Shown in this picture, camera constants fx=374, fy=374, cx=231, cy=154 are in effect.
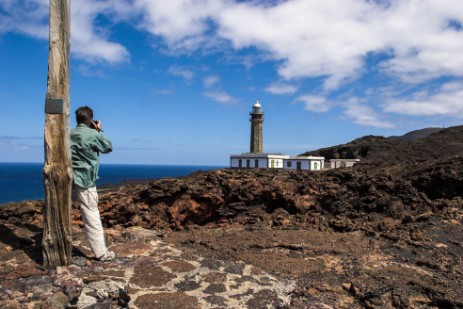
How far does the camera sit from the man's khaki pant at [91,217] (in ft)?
18.1

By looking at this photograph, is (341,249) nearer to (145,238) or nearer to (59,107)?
(145,238)

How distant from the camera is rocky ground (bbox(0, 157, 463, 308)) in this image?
4.88 metres

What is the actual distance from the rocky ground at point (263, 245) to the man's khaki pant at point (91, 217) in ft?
0.79

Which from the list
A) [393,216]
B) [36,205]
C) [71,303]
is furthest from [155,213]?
[393,216]

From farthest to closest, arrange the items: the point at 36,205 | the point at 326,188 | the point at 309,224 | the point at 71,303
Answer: the point at 326,188 < the point at 309,224 < the point at 36,205 < the point at 71,303

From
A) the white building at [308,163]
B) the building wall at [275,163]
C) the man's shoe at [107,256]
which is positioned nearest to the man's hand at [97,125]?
the man's shoe at [107,256]

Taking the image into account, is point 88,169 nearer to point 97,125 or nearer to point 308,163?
point 97,125

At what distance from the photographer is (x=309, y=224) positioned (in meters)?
8.23

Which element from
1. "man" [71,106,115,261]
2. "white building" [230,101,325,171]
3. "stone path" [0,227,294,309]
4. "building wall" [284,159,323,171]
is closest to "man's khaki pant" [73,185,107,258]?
"man" [71,106,115,261]

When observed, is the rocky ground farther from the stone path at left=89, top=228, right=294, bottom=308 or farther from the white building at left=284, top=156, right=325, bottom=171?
the white building at left=284, top=156, right=325, bottom=171

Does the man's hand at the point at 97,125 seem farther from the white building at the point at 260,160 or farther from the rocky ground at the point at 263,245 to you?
the white building at the point at 260,160

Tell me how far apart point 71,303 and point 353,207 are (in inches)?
271

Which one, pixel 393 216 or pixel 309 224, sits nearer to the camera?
pixel 309 224

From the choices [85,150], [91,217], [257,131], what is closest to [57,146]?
[85,150]
